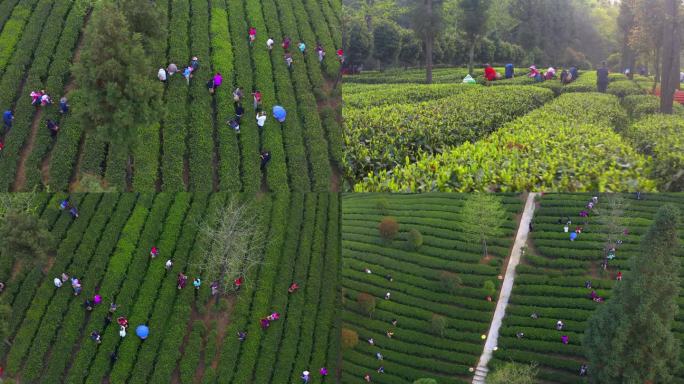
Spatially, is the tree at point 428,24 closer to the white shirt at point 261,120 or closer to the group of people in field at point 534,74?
the group of people in field at point 534,74

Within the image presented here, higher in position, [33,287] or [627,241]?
[627,241]

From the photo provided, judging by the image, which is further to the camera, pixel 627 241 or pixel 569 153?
pixel 627 241

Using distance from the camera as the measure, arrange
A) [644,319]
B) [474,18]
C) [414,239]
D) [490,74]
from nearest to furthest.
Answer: [644,319] → [490,74] → [474,18] → [414,239]

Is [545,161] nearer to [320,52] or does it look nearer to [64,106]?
[320,52]

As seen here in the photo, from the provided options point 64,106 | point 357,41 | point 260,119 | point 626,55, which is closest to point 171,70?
point 64,106

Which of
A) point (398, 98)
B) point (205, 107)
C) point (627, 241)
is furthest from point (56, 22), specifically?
point (627, 241)

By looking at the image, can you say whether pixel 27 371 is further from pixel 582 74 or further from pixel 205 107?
pixel 582 74
